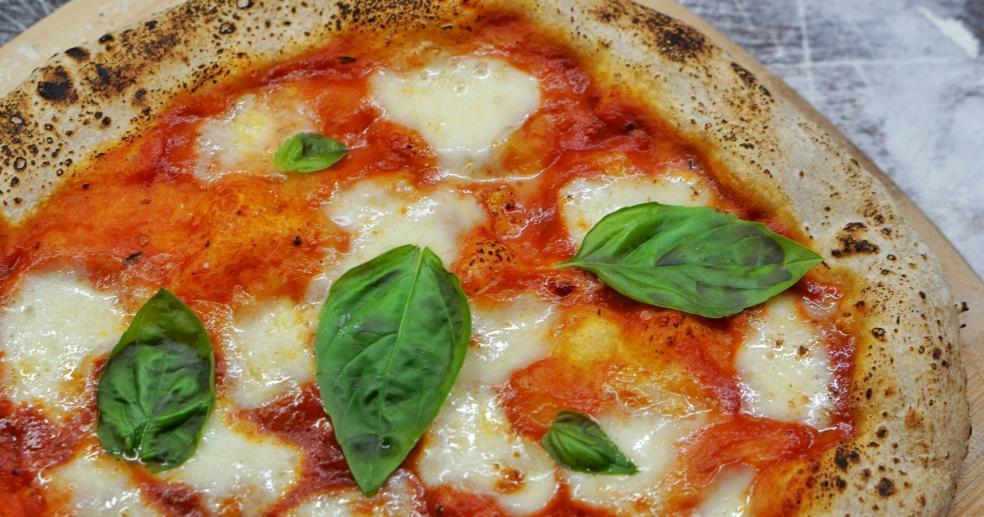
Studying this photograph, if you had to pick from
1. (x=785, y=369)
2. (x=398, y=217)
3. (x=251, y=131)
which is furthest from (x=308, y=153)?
(x=785, y=369)


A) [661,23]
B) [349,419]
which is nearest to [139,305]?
[349,419]

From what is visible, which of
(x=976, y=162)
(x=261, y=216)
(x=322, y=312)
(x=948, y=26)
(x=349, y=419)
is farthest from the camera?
(x=948, y=26)

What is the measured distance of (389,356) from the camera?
2238 mm

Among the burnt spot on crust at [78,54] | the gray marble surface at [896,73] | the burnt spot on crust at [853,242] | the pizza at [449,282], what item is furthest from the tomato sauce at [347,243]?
the gray marble surface at [896,73]

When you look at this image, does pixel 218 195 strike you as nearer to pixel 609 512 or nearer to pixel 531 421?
pixel 531 421

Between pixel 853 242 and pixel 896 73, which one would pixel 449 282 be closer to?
pixel 853 242

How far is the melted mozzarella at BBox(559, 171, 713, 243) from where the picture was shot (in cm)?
274

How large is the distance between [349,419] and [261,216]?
26.4 inches

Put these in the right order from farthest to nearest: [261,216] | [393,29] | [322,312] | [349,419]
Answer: [393,29] → [261,216] → [322,312] → [349,419]

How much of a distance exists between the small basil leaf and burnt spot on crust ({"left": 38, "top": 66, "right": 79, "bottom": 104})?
1.65 meters

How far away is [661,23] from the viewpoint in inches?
122

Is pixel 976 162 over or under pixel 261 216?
under

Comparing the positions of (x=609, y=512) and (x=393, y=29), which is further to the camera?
(x=393, y=29)

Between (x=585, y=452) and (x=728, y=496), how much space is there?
14.1 inches
